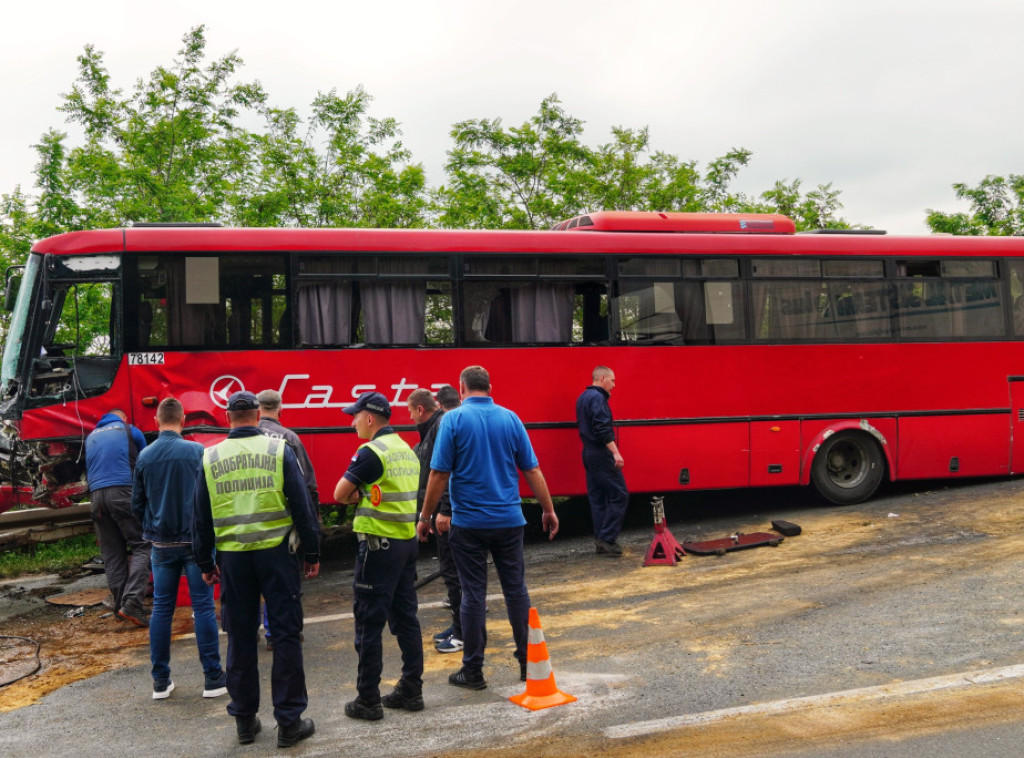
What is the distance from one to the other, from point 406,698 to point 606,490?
4561mm

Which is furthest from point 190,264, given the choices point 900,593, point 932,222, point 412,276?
point 932,222

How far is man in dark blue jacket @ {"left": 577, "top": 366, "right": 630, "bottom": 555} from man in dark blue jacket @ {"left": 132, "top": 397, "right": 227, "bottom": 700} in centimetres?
431

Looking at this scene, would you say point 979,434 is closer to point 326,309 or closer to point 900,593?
point 900,593

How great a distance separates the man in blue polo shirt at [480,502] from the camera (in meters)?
5.67

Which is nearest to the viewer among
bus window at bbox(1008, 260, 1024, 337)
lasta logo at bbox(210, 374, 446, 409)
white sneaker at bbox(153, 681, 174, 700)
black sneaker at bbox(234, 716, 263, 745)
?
black sneaker at bbox(234, 716, 263, 745)

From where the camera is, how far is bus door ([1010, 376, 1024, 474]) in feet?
38.5

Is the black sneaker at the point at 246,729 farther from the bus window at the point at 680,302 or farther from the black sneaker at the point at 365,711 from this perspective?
the bus window at the point at 680,302

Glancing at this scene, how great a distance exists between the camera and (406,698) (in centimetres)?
524

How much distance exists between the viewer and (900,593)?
714cm

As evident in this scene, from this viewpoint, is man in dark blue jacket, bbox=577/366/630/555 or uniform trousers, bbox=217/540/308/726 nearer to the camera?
uniform trousers, bbox=217/540/308/726

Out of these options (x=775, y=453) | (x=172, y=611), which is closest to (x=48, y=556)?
(x=172, y=611)

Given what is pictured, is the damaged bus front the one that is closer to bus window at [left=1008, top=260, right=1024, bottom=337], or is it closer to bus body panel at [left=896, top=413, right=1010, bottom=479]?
bus body panel at [left=896, top=413, right=1010, bottom=479]

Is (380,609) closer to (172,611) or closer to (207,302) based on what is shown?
(172,611)

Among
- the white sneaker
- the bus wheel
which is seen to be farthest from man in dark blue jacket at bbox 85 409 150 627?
the bus wheel
